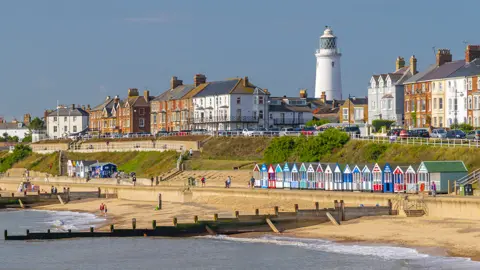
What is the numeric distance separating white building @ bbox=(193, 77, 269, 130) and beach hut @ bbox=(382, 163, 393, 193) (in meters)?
62.2

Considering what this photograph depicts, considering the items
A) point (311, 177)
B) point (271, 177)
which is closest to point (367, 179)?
point (311, 177)

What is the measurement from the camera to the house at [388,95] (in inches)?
4503

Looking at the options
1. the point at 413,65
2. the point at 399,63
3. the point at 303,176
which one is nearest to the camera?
the point at 303,176

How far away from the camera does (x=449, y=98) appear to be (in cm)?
10200

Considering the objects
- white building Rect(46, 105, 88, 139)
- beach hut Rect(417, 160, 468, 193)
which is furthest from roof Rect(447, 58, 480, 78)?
white building Rect(46, 105, 88, 139)

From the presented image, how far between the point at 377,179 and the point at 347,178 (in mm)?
3211

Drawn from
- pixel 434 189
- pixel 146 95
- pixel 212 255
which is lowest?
pixel 212 255

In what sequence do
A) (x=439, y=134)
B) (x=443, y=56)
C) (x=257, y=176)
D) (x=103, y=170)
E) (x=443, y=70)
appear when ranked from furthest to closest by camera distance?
(x=443, y=56), (x=443, y=70), (x=103, y=170), (x=439, y=134), (x=257, y=176)

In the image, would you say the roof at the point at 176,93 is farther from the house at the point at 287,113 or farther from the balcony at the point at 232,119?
the house at the point at 287,113

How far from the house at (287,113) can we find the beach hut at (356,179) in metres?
62.9

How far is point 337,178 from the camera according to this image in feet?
223

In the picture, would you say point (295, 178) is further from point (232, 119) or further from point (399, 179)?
point (232, 119)

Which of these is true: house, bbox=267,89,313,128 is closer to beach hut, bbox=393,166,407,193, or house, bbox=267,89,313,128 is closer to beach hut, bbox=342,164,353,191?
beach hut, bbox=342,164,353,191

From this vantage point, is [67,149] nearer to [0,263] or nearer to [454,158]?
[454,158]
